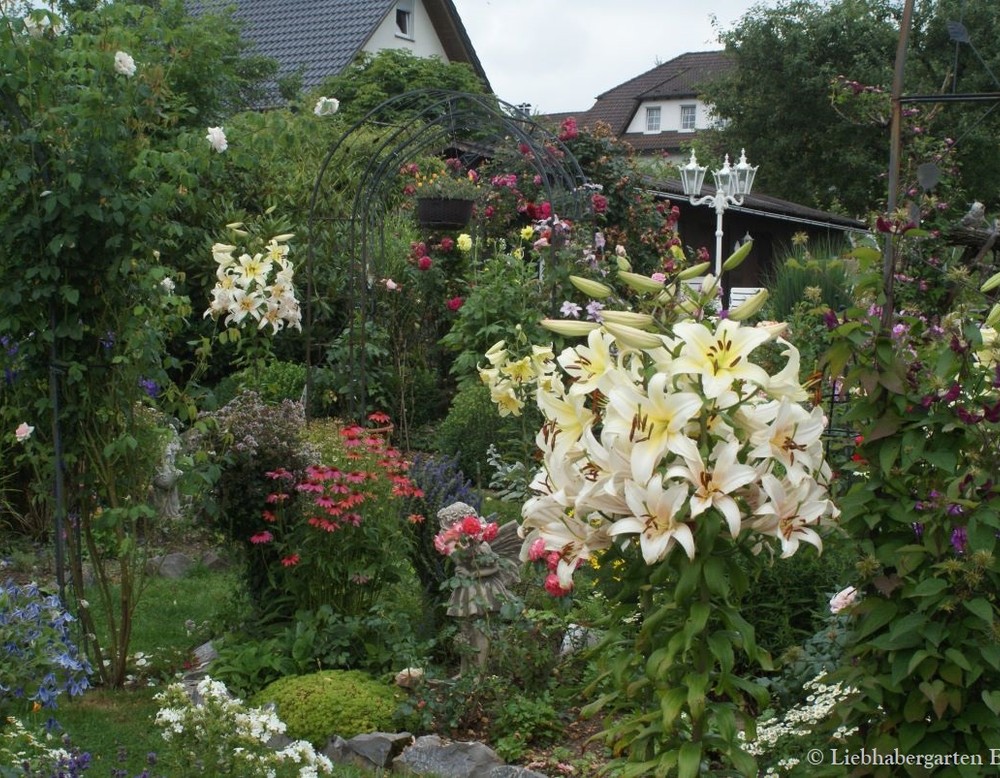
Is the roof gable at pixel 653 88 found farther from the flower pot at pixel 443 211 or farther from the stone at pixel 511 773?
the stone at pixel 511 773

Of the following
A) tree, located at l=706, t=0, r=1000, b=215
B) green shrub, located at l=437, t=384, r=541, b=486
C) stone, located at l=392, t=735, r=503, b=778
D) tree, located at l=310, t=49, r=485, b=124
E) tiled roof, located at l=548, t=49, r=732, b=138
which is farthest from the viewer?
tiled roof, located at l=548, t=49, r=732, b=138

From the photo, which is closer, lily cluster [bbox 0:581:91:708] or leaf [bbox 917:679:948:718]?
leaf [bbox 917:679:948:718]

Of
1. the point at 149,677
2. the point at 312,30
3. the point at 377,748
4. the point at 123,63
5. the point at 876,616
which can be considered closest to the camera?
the point at 876,616

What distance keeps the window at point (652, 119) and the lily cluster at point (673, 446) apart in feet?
156

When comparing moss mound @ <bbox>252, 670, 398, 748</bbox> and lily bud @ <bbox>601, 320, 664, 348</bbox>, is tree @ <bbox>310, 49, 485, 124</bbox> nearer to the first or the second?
moss mound @ <bbox>252, 670, 398, 748</bbox>

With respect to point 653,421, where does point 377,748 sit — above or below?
below

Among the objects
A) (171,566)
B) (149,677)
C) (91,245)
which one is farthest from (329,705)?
(171,566)

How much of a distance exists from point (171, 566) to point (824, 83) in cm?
2228

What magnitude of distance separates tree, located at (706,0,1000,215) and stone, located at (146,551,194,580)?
808 inches

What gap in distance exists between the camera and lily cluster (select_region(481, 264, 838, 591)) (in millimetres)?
2328

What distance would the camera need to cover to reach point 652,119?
161 feet

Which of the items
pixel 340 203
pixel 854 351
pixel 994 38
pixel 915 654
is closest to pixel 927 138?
pixel 854 351

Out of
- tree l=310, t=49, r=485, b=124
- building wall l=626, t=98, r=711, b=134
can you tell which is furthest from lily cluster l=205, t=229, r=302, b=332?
building wall l=626, t=98, r=711, b=134

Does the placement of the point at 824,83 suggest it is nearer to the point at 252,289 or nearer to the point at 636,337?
the point at 252,289
